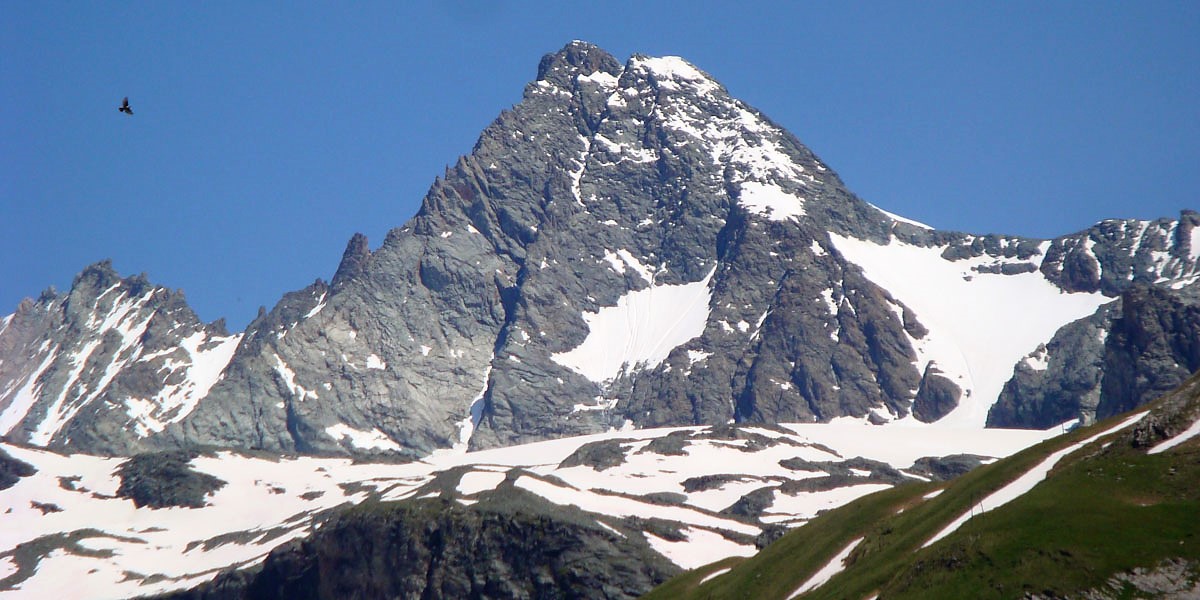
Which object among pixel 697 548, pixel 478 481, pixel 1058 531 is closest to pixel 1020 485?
pixel 1058 531

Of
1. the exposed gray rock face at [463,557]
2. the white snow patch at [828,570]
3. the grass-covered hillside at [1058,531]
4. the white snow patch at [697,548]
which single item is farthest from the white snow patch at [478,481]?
the grass-covered hillside at [1058,531]

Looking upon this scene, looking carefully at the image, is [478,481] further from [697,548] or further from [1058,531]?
[1058,531]

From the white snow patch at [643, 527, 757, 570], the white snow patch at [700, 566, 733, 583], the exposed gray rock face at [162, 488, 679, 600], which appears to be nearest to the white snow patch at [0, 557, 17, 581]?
the exposed gray rock face at [162, 488, 679, 600]

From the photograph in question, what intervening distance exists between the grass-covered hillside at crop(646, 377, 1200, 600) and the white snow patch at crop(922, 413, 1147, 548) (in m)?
0.11

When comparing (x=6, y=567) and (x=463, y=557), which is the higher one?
(x=6, y=567)

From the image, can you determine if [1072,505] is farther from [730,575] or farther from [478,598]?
[478,598]

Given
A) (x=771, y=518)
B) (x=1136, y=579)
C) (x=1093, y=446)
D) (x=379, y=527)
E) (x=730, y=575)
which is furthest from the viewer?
(x=771, y=518)

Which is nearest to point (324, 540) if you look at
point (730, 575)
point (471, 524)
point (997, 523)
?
point (471, 524)

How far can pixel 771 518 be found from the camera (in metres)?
167

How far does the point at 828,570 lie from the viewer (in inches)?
2697

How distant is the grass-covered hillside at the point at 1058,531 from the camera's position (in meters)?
48.4

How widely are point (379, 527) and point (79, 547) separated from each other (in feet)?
236

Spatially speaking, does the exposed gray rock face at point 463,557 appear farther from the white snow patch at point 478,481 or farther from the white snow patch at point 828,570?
the white snow patch at point 828,570

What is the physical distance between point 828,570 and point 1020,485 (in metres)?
11.0
